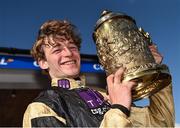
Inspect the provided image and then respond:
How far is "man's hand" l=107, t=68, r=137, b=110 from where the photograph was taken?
4.02 ft

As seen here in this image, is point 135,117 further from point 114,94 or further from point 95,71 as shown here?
point 95,71

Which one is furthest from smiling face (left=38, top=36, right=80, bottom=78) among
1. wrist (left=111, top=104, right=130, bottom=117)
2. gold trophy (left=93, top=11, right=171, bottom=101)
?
wrist (left=111, top=104, right=130, bottom=117)

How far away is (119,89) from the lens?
4.01ft

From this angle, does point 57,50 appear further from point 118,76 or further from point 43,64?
point 118,76

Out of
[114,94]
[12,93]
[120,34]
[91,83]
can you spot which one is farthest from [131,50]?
[12,93]

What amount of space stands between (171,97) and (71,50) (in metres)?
0.42

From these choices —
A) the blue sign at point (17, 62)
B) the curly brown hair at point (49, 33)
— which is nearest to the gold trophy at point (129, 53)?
the curly brown hair at point (49, 33)

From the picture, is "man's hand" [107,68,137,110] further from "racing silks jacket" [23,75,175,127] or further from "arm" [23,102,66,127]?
"arm" [23,102,66,127]

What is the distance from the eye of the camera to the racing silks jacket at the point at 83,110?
4.39 feet

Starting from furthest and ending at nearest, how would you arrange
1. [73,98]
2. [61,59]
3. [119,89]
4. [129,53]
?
1. [61,59]
2. [73,98]
3. [129,53]
4. [119,89]

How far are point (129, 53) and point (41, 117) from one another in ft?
1.13

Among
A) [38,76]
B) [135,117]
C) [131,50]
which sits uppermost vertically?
[38,76]

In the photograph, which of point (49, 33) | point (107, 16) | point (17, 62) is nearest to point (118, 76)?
point (107, 16)

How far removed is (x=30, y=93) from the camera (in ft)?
14.7
